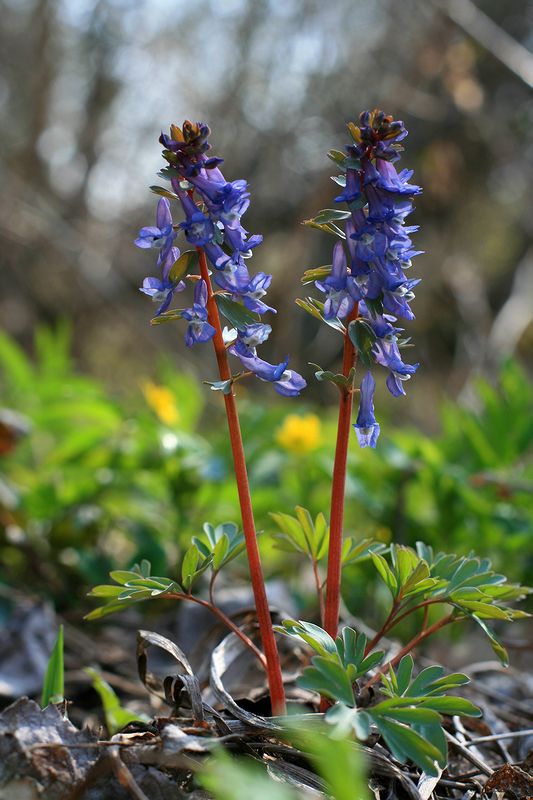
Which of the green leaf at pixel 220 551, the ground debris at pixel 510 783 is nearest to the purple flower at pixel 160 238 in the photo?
the green leaf at pixel 220 551

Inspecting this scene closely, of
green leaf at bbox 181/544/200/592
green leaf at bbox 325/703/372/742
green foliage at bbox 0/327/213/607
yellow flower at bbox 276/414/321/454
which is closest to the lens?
green leaf at bbox 325/703/372/742

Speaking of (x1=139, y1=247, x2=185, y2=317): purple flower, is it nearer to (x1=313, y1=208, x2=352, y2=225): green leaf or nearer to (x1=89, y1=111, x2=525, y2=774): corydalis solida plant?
(x1=89, y1=111, x2=525, y2=774): corydalis solida plant

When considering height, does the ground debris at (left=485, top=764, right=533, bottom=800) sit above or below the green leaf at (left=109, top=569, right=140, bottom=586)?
below

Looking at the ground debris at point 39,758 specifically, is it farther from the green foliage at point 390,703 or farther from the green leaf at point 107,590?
the green foliage at point 390,703

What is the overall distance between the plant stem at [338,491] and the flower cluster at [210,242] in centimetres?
9

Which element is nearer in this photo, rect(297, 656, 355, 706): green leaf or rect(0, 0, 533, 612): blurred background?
rect(297, 656, 355, 706): green leaf

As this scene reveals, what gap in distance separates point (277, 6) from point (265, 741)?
8.39m

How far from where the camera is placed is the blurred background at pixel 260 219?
10.8 ft

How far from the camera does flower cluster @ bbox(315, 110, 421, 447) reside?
4.28 ft

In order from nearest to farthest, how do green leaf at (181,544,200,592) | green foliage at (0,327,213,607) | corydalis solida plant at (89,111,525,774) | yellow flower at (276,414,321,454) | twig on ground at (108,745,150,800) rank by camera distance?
twig on ground at (108,745,150,800)
corydalis solida plant at (89,111,525,774)
green leaf at (181,544,200,592)
green foliage at (0,327,213,607)
yellow flower at (276,414,321,454)

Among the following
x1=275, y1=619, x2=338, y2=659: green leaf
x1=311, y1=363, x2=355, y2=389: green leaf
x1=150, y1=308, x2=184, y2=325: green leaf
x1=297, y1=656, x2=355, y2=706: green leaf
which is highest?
x1=150, y1=308, x2=184, y2=325: green leaf

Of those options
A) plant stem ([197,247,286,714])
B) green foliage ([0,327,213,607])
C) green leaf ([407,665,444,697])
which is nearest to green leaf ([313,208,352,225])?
plant stem ([197,247,286,714])

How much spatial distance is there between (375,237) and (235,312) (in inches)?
10.9

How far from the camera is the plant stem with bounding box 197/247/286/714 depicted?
138cm
